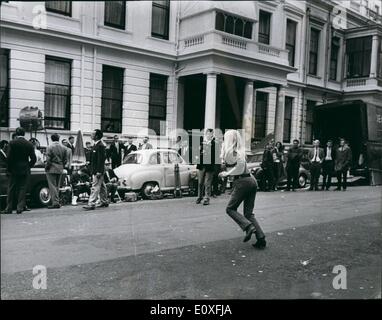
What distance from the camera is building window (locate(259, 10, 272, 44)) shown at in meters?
4.47

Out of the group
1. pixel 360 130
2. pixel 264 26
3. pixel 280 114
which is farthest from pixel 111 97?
pixel 360 130

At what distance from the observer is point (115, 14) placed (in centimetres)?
373

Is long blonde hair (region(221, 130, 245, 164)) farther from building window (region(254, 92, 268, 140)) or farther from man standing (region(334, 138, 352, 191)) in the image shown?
man standing (region(334, 138, 352, 191))

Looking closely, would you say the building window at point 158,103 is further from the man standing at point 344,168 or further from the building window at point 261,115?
the man standing at point 344,168

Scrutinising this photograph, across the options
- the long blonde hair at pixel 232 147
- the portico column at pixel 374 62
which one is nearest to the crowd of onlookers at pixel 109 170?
the long blonde hair at pixel 232 147

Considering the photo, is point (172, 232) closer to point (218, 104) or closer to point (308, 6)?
point (218, 104)

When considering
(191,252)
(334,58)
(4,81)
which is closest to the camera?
(4,81)

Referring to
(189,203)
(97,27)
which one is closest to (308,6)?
(97,27)

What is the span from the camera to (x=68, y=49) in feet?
13.4

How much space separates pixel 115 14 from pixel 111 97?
2.53ft

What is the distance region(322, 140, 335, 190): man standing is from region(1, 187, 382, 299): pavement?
92cm

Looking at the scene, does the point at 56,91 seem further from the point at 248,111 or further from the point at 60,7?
the point at 248,111

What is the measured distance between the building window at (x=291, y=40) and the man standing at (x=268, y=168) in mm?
953

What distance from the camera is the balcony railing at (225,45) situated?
4.14m
